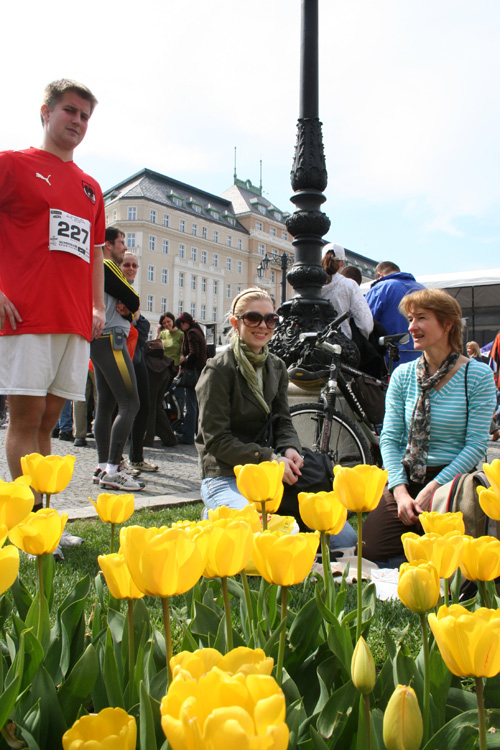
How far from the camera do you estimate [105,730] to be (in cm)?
65

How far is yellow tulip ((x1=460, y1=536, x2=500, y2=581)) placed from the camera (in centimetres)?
93

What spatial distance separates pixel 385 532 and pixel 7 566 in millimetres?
2655

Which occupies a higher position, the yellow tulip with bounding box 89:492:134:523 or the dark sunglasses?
the dark sunglasses

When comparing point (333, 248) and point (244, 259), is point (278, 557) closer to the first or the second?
point (333, 248)

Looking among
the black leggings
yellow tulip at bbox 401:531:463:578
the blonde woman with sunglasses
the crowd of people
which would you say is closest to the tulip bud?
yellow tulip at bbox 401:531:463:578

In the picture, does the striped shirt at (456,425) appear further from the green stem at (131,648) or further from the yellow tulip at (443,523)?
the green stem at (131,648)

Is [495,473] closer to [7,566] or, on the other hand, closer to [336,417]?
[7,566]

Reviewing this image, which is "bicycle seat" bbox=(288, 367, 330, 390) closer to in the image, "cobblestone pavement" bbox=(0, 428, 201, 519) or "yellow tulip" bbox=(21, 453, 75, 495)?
"cobblestone pavement" bbox=(0, 428, 201, 519)

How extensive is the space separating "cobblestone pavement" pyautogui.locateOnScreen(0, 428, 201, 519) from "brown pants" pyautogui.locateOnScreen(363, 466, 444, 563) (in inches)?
69.5

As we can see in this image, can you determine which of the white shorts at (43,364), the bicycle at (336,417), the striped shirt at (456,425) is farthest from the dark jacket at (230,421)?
the bicycle at (336,417)

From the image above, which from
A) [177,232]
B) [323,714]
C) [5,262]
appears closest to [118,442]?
[5,262]

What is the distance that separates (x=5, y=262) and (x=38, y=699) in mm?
2532

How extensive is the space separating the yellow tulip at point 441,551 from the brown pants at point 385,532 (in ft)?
7.16

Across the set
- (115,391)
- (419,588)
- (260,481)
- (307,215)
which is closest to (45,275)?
(115,391)
